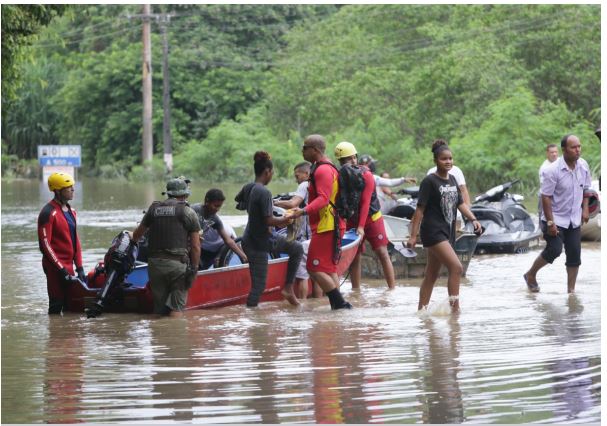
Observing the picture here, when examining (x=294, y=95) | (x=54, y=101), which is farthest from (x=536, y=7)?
(x=54, y=101)

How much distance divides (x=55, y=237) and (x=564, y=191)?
5.30 m

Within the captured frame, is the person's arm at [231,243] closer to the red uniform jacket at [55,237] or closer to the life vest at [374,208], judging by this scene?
the red uniform jacket at [55,237]

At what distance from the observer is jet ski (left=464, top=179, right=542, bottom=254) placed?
63.3 ft

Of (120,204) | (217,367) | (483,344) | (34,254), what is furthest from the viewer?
(120,204)

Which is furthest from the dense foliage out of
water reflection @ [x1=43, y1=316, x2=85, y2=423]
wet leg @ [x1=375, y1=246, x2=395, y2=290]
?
water reflection @ [x1=43, y1=316, x2=85, y2=423]

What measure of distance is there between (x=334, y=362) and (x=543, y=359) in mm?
1516

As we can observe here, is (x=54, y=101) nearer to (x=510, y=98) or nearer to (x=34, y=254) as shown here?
(x=510, y=98)

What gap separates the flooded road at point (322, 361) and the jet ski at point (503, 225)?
401 centimetres

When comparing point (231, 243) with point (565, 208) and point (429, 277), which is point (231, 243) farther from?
point (565, 208)

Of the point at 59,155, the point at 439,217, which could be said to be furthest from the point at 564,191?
the point at 59,155

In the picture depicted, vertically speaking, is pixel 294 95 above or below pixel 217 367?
above

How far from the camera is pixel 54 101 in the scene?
223 ft

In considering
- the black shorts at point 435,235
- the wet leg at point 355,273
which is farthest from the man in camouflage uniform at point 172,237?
the wet leg at point 355,273

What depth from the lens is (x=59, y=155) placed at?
35.6 m
